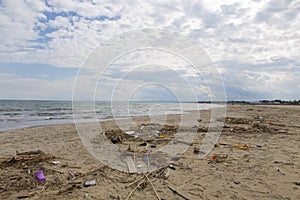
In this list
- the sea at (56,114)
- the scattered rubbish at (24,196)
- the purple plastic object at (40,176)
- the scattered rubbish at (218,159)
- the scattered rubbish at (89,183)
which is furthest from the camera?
the sea at (56,114)

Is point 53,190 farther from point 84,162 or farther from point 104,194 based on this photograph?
point 84,162

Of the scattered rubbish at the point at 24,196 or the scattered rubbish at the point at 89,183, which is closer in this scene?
the scattered rubbish at the point at 24,196

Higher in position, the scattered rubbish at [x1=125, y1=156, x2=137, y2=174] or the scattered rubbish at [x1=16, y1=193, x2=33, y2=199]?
the scattered rubbish at [x1=125, y1=156, x2=137, y2=174]

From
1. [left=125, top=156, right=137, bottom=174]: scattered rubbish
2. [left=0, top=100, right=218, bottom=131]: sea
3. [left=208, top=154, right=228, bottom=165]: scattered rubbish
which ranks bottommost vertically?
[left=0, top=100, right=218, bottom=131]: sea

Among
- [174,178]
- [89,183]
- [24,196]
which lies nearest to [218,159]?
[174,178]

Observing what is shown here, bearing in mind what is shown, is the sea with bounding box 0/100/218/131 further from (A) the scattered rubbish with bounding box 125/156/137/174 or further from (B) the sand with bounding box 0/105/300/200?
(A) the scattered rubbish with bounding box 125/156/137/174

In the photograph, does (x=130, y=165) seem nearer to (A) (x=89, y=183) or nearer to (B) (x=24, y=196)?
(A) (x=89, y=183)

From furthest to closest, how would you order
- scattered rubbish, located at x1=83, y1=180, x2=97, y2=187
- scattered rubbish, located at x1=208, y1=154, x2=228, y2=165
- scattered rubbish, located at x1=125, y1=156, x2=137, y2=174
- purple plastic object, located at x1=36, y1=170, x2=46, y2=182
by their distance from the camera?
scattered rubbish, located at x1=208, y1=154, x2=228, y2=165
scattered rubbish, located at x1=125, y1=156, x2=137, y2=174
purple plastic object, located at x1=36, y1=170, x2=46, y2=182
scattered rubbish, located at x1=83, y1=180, x2=97, y2=187

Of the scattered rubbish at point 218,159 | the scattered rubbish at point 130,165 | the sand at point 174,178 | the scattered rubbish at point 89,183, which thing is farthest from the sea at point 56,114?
the scattered rubbish at point 218,159

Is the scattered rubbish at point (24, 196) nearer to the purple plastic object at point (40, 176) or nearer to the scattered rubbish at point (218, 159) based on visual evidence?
the purple plastic object at point (40, 176)

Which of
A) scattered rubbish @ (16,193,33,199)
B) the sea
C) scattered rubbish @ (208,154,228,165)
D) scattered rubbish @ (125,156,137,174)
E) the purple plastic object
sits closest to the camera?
scattered rubbish @ (16,193,33,199)

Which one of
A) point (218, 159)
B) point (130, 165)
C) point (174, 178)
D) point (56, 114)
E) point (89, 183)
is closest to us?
point (89, 183)

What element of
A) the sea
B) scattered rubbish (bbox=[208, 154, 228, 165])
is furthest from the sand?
the sea

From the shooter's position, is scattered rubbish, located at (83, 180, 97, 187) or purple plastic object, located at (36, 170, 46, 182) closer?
scattered rubbish, located at (83, 180, 97, 187)
